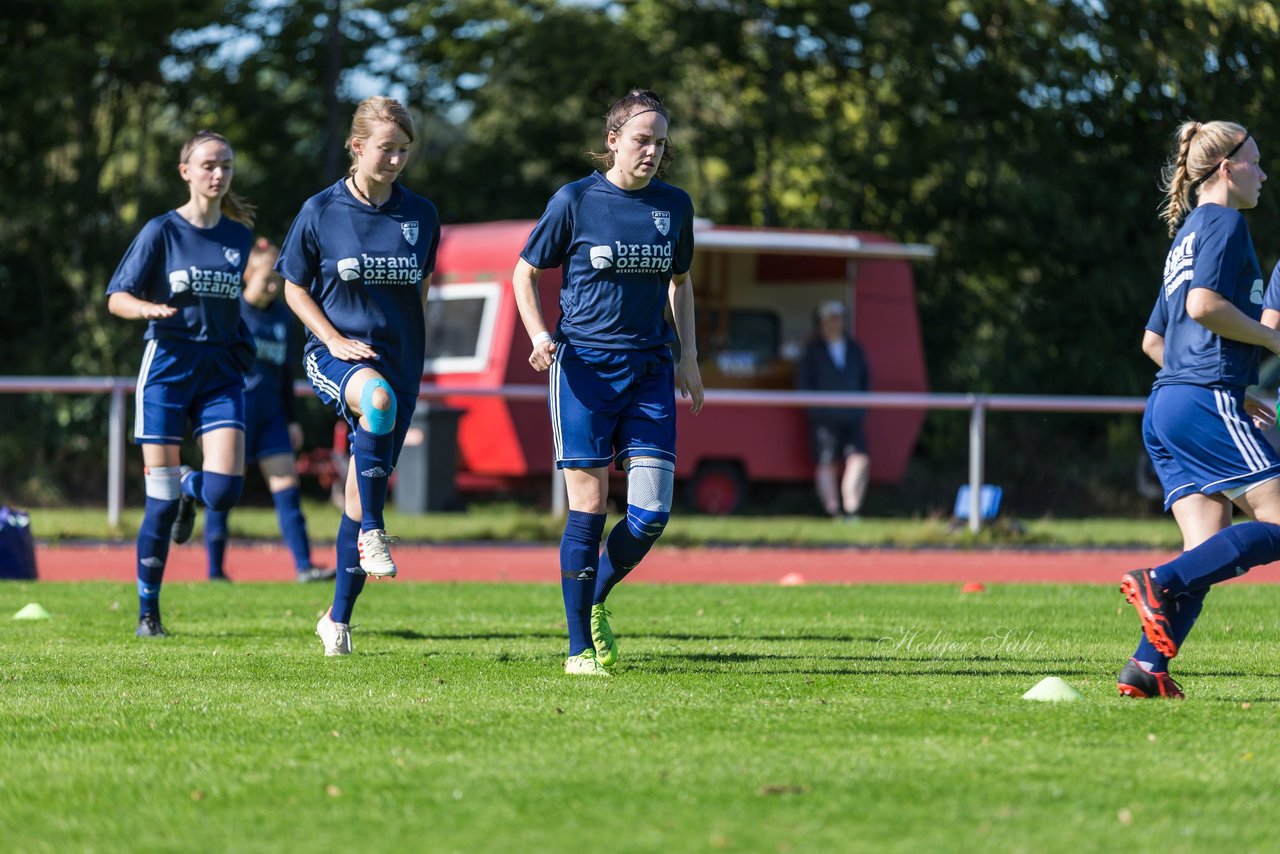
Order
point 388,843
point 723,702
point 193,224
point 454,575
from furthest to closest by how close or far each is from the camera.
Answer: point 454,575 < point 193,224 < point 723,702 < point 388,843

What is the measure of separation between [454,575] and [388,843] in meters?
8.82

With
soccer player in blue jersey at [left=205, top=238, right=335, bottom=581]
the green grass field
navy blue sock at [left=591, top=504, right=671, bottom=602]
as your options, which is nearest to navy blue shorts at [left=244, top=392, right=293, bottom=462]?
soccer player in blue jersey at [left=205, top=238, right=335, bottom=581]

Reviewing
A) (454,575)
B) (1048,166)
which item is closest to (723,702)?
(454,575)

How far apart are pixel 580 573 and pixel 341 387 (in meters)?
1.21

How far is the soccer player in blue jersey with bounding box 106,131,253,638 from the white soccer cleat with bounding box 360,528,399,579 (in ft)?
4.99

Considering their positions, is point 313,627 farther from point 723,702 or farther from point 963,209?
point 963,209

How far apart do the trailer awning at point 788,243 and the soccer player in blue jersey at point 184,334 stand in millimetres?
11169

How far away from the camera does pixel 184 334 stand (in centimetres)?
826

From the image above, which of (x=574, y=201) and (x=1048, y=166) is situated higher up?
(x=1048, y=166)

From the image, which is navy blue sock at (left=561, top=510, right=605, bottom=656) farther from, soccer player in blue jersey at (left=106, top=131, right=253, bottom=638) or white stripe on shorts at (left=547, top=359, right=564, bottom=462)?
soccer player in blue jersey at (left=106, top=131, right=253, bottom=638)

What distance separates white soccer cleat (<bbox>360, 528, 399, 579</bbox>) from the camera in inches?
276

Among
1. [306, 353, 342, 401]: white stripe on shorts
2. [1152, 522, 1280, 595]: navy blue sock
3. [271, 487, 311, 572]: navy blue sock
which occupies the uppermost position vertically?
[306, 353, 342, 401]: white stripe on shorts

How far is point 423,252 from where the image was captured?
293 inches

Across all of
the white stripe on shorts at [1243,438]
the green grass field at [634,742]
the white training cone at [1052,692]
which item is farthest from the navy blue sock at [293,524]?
the white stripe on shorts at [1243,438]
